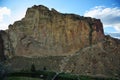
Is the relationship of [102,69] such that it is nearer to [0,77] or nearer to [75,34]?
[75,34]

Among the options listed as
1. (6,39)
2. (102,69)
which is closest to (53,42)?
(6,39)

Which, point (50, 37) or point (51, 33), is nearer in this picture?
point (50, 37)

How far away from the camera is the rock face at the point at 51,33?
131 meters

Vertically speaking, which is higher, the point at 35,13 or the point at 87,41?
the point at 35,13

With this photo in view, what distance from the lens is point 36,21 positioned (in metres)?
136

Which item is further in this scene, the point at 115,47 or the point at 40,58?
the point at 40,58

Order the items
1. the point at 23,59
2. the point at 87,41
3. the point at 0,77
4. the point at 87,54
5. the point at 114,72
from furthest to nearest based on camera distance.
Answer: the point at 87,41, the point at 23,59, the point at 87,54, the point at 114,72, the point at 0,77

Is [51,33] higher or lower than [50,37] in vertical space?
higher

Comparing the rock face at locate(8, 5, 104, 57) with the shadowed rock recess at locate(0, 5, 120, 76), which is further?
the rock face at locate(8, 5, 104, 57)

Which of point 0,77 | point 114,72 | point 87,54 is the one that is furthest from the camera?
point 87,54

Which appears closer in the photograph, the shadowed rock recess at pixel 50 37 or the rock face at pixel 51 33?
the shadowed rock recess at pixel 50 37

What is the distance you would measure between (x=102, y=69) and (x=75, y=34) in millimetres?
31462

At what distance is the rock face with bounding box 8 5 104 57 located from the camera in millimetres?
130750

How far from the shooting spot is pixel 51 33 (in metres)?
135
